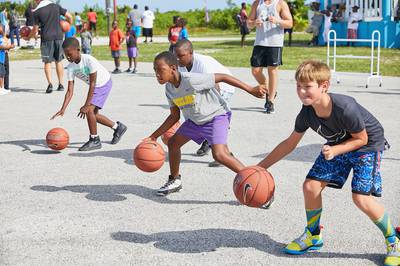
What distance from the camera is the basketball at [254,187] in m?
4.70

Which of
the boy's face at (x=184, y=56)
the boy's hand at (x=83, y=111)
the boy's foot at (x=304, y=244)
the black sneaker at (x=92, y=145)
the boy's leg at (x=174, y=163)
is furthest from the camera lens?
the black sneaker at (x=92, y=145)

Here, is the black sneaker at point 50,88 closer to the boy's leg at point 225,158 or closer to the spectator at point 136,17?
the boy's leg at point 225,158

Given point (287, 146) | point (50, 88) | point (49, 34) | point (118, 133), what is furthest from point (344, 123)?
point (49, 34)

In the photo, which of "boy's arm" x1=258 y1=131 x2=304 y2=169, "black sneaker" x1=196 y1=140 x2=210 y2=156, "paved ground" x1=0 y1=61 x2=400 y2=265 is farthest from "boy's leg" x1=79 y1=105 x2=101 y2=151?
"boy's arm" x1=258 y1=131 x2=304 y2=169

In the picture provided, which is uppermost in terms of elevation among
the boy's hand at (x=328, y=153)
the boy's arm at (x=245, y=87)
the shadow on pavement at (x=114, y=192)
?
the boy's arm at (x=245, y=87)

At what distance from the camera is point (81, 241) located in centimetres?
485

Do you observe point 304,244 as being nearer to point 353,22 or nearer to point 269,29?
point 269,29

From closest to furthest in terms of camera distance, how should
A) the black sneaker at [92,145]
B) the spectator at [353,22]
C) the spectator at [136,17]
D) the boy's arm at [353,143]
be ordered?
the boy's arm at [353,143], the black sneaker at [92,145], the spectator at [353,22], the spectator at [136,17]

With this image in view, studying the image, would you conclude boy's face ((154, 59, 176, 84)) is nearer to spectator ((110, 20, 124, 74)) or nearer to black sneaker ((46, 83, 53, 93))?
black sneaker ((46, 83, 53, 93))

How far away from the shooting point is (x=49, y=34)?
1435 centimetres

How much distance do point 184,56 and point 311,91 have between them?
2.84 metres

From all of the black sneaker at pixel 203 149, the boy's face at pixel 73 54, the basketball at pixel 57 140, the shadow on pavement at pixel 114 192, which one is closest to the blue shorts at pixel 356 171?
the shadow on pavement at pixel 114 192

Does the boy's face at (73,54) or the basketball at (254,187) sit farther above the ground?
the boy's face at (73,54)

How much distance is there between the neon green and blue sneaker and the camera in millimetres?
4246
